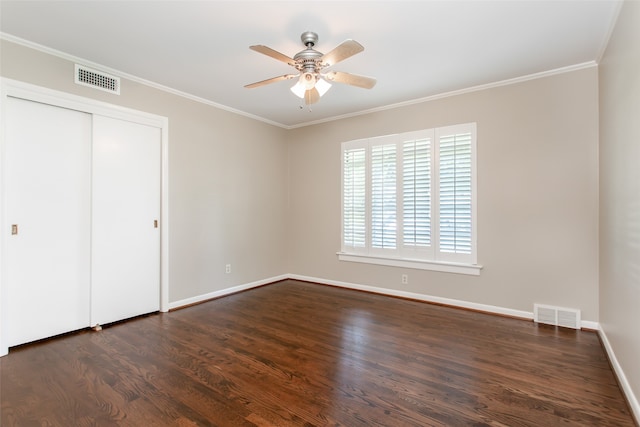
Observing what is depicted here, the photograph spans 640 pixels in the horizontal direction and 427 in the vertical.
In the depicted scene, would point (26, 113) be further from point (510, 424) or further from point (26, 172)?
point (510, 424)

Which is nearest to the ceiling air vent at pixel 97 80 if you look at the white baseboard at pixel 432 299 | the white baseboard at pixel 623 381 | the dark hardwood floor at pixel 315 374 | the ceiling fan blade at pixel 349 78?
the ceiling fan blade at pixel 349 78

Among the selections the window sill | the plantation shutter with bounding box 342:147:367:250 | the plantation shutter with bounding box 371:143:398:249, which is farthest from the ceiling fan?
the window sill

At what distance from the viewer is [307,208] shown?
5.40m

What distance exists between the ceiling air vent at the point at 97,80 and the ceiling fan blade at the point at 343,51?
2.43m

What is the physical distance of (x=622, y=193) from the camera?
2203mm

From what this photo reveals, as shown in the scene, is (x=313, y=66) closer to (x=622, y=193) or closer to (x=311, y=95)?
(x=311, y=95)

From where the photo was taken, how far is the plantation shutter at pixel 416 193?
A: 4.11 metres

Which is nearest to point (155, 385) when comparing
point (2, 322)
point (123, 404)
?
point (123, 404)

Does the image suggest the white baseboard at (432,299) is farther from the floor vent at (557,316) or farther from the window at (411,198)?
the window at (411,198)

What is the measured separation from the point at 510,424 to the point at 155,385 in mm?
2294

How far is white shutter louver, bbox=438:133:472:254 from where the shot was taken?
3.84 m

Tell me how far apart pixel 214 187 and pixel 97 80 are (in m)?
1.74

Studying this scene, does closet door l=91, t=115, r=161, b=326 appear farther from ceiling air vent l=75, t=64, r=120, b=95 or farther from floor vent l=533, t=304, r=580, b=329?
floor vent l=533, t=304, r=580, b=329

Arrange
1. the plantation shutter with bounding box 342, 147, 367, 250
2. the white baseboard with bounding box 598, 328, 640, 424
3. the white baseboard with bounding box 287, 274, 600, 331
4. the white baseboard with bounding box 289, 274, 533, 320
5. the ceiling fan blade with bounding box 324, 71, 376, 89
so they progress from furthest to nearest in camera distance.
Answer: the plantation shutter with bounding box 342, 147, 367, 250 < the white baseboard with bounding box 289, 274, 533, 320 < the white baseboard with bounding box 287, 274, 600, 331 < the ceiling fan blade with bounding box 324, 71, 376, 89 < the white baseboard with bounding box 598, 328, 640, 424
